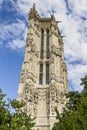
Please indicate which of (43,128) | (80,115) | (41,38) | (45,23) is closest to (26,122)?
(80,115)

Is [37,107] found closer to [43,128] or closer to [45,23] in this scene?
[43,128]

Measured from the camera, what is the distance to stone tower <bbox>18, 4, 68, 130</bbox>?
41.4 metres

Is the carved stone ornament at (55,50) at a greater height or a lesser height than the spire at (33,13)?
lesser

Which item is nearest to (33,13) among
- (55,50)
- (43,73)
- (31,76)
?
(55,50)

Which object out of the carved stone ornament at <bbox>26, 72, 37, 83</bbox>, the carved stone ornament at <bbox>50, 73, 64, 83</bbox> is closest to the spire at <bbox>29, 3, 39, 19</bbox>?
the carved stone ornament at <bbox>26, 72, 37, 83</bbox>

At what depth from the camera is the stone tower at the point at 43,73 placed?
4144 cm

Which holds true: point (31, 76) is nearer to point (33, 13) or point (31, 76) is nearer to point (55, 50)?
point (55, 50)

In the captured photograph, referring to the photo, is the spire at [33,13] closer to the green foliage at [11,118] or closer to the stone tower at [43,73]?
the stone tower at [43,73]

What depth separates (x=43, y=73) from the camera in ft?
155

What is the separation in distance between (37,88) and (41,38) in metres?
13.3

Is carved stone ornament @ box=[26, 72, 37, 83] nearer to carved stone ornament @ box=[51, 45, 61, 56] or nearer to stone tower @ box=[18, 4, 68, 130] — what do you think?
stone tower @ box=[18, 4, 68, 130]

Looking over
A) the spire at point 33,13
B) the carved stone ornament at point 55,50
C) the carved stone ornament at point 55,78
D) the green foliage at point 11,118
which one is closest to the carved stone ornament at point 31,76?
the carved stone ornament at point 55,78

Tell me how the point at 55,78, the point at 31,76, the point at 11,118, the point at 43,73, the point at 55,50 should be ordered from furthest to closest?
the point at 55,50
the point at 43,73
the point at 55,78
the point at 31,76
the point at 11,118

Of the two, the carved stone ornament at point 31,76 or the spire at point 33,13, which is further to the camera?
the spire at point 33,13
